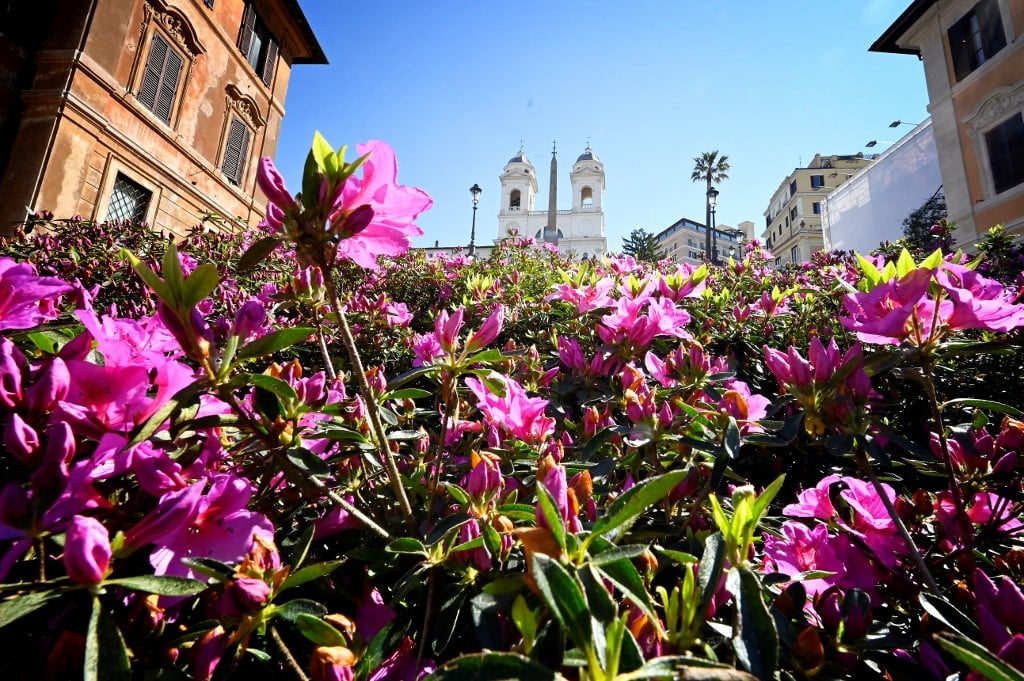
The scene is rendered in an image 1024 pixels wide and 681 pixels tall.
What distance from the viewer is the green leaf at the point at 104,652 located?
0.49 m

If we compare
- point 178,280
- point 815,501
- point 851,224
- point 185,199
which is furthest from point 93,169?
point 851,224

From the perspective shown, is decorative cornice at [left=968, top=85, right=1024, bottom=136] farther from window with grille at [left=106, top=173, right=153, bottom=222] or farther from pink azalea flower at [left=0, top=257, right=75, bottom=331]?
window with grille at [left=106, top=173, right=153, bottom=222]

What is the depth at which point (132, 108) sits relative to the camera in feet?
36.8

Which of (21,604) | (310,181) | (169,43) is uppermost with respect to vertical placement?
(169,43)

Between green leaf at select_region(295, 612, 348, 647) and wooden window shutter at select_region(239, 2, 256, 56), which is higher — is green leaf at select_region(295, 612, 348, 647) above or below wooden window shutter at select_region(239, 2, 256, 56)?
below

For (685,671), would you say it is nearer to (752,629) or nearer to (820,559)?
(752,629)

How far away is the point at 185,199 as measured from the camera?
13.0 metres

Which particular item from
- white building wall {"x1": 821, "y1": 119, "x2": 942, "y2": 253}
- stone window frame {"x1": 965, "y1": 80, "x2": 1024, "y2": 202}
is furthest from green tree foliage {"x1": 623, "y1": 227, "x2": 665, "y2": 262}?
stone window frame {"x1": 965, "y1": 80, "x2": 1024, "y2": 202}

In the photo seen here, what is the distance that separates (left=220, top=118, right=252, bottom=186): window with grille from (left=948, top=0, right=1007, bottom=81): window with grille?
20.2 m

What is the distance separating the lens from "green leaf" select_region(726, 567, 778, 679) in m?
0.54

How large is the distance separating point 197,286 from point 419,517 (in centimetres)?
58

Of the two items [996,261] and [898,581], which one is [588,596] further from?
[996,261]

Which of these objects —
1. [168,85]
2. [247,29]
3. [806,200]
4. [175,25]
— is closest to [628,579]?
[168,85]

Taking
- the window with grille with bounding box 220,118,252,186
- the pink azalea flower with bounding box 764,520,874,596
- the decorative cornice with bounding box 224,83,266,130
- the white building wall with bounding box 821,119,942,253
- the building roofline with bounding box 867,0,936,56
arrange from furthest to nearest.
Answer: the white building wall with bounding box 821,119,942,253 → the window with grille with bounding box 220,118,252,186 → the decorative cornice with bounding box 224,83,266,130 → the building roofline with bounding box 867,0,936,56 → the pink azalea flower with bounding box 764,520,874,596
